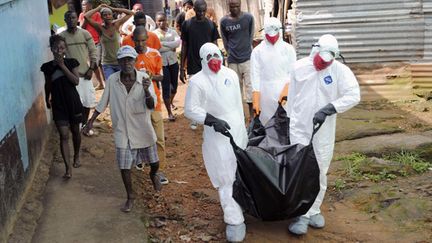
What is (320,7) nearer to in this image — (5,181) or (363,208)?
(363,208)

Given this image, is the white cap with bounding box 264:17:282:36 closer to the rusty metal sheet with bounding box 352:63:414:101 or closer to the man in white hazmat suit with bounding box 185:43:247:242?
the man in white hazmat suit with bounding box 185:43:247:242

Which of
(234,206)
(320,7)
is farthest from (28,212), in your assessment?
(320,7)

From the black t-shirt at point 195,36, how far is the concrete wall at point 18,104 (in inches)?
78.9

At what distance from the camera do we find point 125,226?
4676 mm

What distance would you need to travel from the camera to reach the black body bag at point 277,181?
14.3ft

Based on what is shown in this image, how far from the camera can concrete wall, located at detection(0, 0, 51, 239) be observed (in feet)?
14.4

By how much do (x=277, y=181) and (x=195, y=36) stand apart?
3797 mm

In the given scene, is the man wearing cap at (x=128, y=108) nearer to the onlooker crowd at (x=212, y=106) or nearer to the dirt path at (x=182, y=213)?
the onlooker crowd at (x=212, y=106)

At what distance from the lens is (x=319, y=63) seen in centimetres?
454

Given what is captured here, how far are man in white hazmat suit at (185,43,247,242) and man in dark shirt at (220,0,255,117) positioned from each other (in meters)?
2.88

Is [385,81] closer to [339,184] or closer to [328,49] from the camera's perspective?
[339,184]

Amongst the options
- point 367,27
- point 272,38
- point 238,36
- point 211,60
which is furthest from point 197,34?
point 211,60

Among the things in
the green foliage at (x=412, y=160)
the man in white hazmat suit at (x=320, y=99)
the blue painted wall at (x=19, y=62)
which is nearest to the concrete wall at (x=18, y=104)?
the blue painted wall at (x=19, y=62)

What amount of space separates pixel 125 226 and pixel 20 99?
1.60 metres
